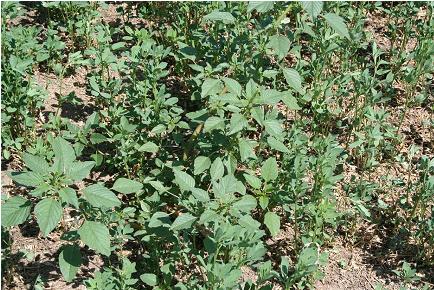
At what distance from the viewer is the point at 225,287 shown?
296cm

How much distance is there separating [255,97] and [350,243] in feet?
3.69

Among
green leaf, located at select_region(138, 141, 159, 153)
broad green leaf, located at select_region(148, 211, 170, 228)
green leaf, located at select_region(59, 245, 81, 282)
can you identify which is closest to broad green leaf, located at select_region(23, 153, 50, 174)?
green leaf, located at select_region(59, 245, 81, 282)

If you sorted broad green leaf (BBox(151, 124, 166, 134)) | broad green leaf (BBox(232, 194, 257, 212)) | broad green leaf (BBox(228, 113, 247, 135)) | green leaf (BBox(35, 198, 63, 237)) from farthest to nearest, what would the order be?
1. broad green leaf (BBox(151, 124, 166, 134))
2. broad green leaf (BBox(228, 113, 247, 135))
3. broad green leaf (BBox(232, 194, 257, 212))
4. green leaf (BBox(35, 198, 63, 237))

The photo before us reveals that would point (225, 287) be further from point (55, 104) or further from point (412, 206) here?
point (55, 104)

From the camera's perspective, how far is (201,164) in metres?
3.57

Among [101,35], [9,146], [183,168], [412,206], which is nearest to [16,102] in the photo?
[9,146]

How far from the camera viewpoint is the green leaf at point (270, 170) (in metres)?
3.49

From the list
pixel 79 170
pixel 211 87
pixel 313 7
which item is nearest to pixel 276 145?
pixel 211 87

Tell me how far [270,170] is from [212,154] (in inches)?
14.1

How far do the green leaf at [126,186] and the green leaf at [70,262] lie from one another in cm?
40

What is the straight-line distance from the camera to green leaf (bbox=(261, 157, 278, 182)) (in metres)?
3.49

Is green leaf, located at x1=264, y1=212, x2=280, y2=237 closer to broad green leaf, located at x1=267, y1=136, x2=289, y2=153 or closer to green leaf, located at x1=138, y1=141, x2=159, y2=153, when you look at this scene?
broad green leaf, located at x1=267, y1=136, x2=289, y2=153

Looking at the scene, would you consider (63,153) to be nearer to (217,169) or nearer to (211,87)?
(217,169)

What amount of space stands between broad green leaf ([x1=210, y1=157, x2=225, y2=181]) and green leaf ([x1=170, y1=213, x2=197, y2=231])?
333 mm
